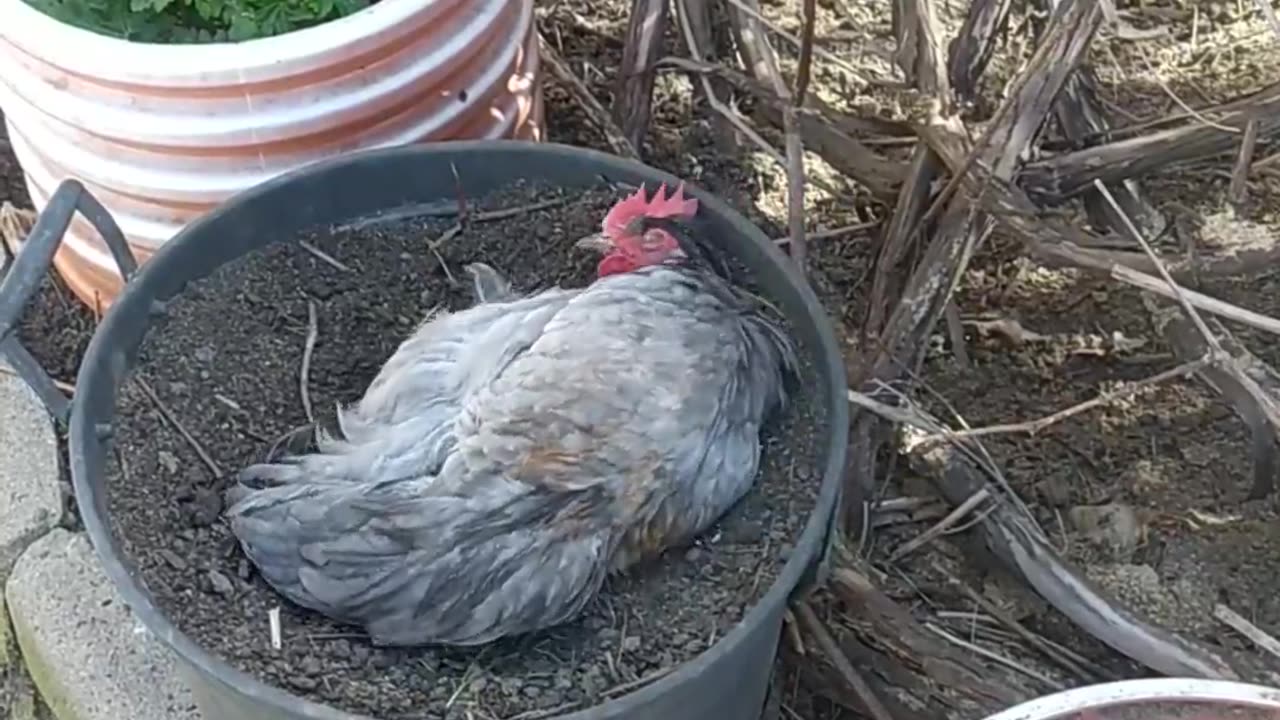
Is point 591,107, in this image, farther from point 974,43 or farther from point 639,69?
point 974,43

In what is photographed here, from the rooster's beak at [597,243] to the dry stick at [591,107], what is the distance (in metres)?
0.40

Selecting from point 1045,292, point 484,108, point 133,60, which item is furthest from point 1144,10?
point 133,60

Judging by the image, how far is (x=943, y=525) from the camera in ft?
5.36

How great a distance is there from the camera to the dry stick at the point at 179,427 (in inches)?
51.3

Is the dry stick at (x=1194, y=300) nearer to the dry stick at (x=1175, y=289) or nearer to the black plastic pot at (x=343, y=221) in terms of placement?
the dry stick at (x=1175, y=289)

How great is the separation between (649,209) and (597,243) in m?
0.05

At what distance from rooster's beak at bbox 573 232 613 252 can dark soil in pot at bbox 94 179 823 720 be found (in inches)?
2.0

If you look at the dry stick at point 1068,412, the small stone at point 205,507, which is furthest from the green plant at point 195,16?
the dry stick at point 1068,412

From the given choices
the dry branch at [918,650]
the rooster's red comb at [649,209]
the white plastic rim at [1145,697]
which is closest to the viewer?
the white plastic rim at [1145,697]

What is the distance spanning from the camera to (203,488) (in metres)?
1.29

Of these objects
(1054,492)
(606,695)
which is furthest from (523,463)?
(1054,492)

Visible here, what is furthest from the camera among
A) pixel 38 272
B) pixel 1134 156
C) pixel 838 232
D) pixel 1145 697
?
pixel 838 232

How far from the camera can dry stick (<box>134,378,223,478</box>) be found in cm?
130

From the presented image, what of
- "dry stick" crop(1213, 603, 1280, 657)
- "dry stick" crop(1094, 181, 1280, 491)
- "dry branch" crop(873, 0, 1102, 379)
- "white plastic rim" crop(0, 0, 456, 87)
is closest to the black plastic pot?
"white plastic rim" crop(0, 0, 456, 87)
